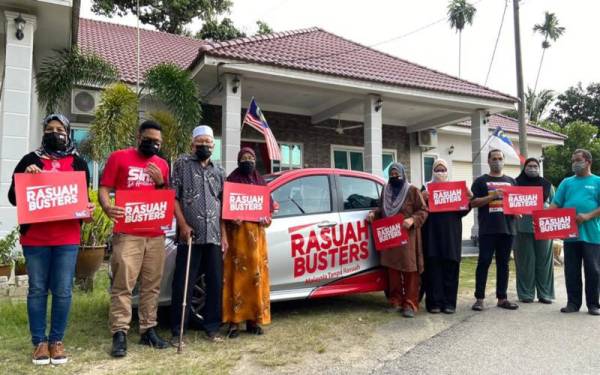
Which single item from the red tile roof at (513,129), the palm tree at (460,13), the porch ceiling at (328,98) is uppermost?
the palm tree at (460,13)

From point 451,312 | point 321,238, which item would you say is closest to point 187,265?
point 321,238

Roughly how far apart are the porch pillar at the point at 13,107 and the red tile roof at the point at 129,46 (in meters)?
2.93

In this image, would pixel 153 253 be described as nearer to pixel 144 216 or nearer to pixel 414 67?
pixel 144 216

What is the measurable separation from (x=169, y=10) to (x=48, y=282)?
23246 mm

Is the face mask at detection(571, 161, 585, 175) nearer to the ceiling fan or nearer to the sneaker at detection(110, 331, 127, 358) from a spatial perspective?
the sneaker at detection(110, 331, 127, 358)

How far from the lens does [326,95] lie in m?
11.0

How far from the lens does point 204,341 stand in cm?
416

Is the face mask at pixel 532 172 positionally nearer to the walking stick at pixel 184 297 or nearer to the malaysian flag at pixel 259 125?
the walking stick at pixel 184 297

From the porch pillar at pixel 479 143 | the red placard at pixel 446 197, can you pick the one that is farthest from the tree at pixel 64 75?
the porch pillar at pixel 479 143

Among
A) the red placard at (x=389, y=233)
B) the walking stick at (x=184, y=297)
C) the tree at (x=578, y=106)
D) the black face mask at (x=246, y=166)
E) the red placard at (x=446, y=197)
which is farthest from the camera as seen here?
the tree at (x=578, y=106)

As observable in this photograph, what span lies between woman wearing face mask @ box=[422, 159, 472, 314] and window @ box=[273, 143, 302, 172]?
24.2 feet

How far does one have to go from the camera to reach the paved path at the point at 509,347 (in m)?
3.55

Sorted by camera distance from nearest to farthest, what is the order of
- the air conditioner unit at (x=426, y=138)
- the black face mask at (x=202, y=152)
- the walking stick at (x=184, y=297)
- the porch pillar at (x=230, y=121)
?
the walking stick at (x=184, y=297) < the black face mask at (x=202, y=152) < the porch pillar at (x=230, y=121) < the air conditioner unit at (x=426, y=138)

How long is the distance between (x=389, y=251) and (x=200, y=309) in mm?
2142
